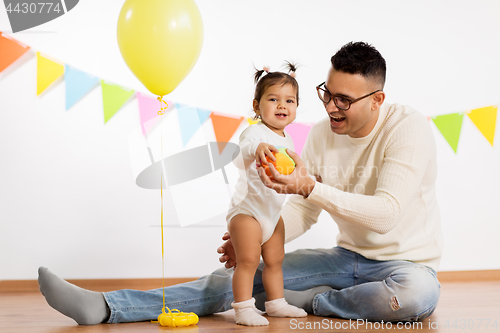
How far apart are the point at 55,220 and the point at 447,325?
1828mm

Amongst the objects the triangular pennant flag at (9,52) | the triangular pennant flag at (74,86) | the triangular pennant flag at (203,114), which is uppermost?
the triangular pennant flag at (9,52)

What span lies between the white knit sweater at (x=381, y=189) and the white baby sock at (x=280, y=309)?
11.1 inches

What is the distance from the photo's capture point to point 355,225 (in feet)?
5.15

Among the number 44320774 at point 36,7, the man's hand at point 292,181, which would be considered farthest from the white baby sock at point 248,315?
the number 44320774 at point 36,7

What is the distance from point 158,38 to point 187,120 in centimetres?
91

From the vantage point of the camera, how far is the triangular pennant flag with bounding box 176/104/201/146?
2484 millimetres

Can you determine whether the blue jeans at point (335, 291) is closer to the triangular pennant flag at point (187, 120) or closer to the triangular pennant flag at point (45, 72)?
the triangular pennant flag at point (187, 120)

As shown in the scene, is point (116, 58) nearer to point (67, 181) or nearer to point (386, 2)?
point (67, 181)

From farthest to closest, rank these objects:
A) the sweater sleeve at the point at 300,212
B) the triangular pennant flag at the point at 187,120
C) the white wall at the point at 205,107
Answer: the triangular pennant flag at the point at 187,120 → the white wall at the point at 205,107 → the sweater sleeve at the point at 300,212

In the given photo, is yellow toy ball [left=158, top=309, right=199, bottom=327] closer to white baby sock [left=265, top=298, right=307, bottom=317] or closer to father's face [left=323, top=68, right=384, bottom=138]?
white baby sock [left=265, top=298, right=307, bottom=317]

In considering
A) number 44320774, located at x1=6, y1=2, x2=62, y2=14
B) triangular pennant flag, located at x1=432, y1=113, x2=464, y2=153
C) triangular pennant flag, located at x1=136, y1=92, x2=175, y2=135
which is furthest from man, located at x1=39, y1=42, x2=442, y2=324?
number 44320774, located at x1=6, y1=2, x2=62, y2=14

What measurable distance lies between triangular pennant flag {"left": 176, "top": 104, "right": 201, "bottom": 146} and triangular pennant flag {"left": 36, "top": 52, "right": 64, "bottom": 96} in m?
0.62

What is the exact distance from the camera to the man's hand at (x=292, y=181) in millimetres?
1299

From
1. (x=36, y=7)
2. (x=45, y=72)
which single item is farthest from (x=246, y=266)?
(x=36, y=7)
